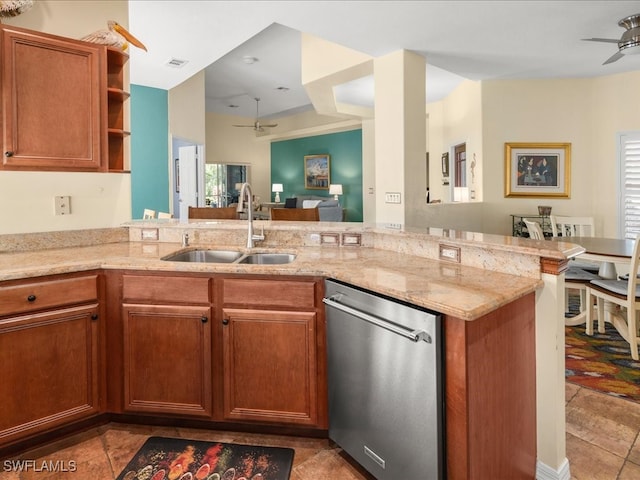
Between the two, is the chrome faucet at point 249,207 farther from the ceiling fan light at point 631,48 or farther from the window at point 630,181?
the window at point 630,181

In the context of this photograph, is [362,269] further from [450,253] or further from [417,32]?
[417,32]

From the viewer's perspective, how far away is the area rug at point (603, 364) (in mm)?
2520

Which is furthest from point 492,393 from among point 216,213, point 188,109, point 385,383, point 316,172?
point 316,172

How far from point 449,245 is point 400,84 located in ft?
9.10

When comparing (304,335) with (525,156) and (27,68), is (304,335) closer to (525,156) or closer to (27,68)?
(27,68)

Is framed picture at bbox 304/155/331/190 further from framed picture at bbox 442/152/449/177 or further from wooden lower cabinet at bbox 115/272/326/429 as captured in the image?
wooden lower cabinet at bbox 115/272/326/429

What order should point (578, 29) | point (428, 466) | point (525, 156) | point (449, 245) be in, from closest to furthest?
1. point (428, 466)
2. point (449, 245)
3. point (578, 29)
4. point (525, 156)

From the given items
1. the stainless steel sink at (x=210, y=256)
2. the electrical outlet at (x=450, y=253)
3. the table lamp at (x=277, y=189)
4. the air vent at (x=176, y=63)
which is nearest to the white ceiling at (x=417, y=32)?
the air vent at (x=176, y=63)

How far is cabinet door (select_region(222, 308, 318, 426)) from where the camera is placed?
6.11 feet

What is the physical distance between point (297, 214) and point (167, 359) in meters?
1.76

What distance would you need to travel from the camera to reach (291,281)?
73.2 inches

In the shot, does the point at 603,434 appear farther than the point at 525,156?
No

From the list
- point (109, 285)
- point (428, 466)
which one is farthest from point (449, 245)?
point (109, 285)

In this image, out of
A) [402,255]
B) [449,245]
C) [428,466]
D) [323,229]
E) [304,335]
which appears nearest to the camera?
[428,466]
